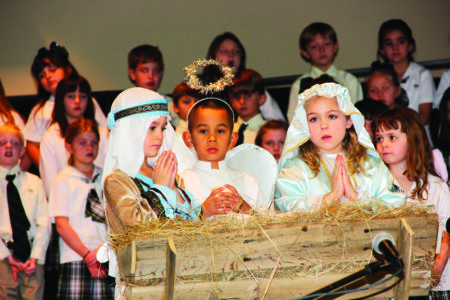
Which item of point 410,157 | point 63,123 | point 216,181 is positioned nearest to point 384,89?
point 410,157

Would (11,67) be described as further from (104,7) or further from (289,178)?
(289,178)

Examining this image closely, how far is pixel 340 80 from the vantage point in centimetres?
629

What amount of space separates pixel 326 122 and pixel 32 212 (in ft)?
9.88

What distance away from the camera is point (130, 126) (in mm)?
3633

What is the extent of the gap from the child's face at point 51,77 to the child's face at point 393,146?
362 cm

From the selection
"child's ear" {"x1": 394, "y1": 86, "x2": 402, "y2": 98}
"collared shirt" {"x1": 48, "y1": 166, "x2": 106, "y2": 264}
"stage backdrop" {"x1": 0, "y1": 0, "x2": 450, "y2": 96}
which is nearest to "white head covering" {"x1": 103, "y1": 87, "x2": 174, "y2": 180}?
"collared shirt" {"x1": 48, "y1": 166, "x2": 106, "y2": 264}

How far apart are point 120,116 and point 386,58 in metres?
3.68

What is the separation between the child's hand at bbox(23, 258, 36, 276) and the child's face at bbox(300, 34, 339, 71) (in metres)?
3.39

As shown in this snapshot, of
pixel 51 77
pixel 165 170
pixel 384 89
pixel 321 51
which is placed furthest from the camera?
pixel 51 77

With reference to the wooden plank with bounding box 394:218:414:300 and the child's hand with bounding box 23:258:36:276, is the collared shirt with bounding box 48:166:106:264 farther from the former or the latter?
the wooden plank with bounding box 394:218:414:300

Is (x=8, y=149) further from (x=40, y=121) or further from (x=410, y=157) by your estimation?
(x=410, y=157)

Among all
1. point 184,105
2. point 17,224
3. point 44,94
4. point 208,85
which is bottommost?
point 17,224

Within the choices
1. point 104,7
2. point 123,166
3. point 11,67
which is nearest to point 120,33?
point 104,7

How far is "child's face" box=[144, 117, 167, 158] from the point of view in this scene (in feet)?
12.0
